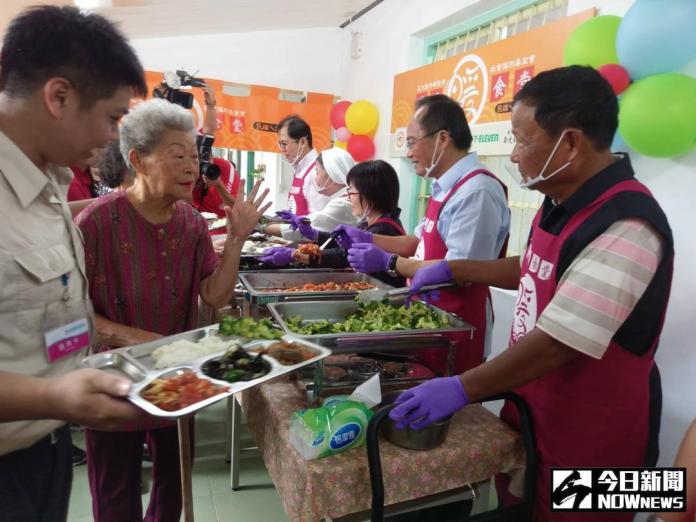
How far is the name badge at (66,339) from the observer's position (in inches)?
36.3

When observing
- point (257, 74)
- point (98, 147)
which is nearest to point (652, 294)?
point (98, 147)

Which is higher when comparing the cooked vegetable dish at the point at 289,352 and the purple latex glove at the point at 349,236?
the purple latex glove at the point at 349,236

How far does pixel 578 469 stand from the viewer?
1.22 m

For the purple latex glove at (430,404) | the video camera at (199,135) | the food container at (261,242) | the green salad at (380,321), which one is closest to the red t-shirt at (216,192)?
the video camera at (199,135)

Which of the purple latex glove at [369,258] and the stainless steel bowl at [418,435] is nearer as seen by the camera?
the stainless steel bowl at [418,435]

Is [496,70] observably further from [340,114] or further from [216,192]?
[340,114]

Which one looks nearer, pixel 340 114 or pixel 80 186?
pixel 80 186

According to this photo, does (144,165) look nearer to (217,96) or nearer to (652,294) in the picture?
(652,294)

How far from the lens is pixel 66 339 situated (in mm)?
964

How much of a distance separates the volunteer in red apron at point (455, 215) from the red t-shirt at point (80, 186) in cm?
155

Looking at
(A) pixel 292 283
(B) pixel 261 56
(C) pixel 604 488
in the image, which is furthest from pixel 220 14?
(C) pixel 604 488

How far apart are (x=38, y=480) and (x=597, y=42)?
2.55 m

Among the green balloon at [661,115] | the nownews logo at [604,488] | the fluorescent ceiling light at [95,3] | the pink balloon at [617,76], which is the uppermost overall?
the fluorescent ceiling light at [95,3]

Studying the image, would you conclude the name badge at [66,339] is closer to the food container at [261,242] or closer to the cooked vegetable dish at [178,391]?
the cooked vegetable dish at [178,391]
